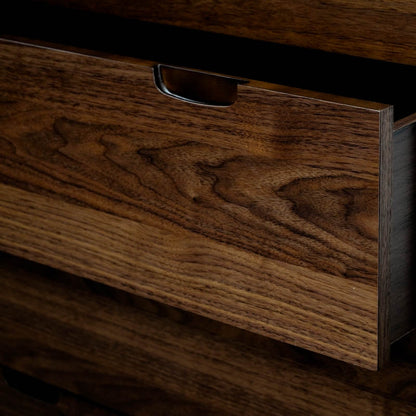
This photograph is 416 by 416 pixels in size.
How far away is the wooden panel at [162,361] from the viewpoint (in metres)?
0.63

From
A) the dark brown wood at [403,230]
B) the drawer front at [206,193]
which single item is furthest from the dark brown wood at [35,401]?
the dark brown wood at [403,230]

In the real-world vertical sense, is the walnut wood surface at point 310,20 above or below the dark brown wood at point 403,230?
above

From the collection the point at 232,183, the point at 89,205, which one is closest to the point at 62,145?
the point at 89,205

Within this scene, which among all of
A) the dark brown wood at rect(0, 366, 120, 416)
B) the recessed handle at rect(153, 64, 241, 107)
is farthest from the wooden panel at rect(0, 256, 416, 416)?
the recessed handle at rect(153, 64, 241, 107)

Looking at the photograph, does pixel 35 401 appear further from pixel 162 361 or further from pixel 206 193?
pixel 206 193

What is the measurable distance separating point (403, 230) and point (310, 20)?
16 centimetres

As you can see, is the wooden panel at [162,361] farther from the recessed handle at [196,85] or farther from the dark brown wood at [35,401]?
the recessed handle at [196,85]

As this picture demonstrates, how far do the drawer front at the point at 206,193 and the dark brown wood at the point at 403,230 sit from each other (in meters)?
0.03

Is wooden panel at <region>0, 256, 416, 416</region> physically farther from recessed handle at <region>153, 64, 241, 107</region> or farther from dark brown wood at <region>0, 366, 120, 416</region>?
recessed handle at <region>153, 64, 241, 107</region>

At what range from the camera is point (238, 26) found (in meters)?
0.63

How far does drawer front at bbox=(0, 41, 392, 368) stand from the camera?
1.74ft

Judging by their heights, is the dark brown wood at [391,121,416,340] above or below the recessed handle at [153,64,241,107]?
below

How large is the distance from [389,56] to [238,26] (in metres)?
0.12

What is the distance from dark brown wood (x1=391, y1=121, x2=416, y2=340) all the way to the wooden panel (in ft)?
0.11
